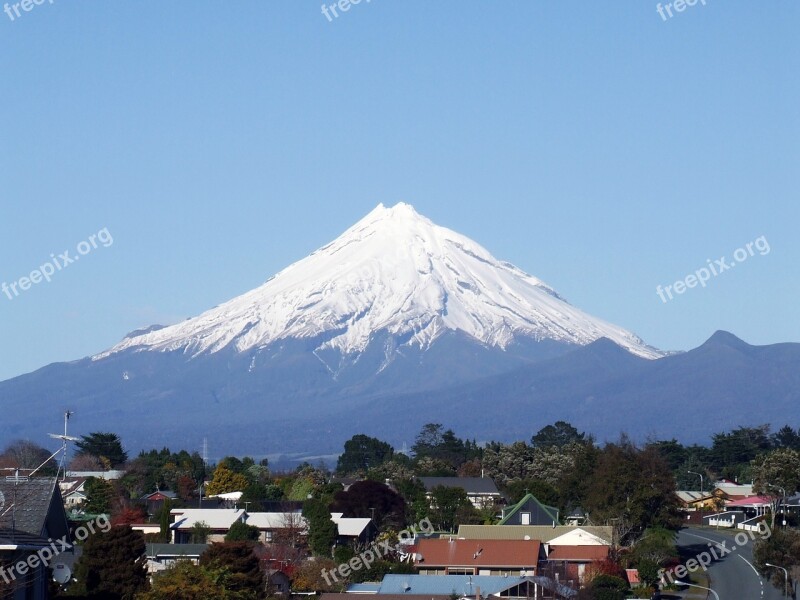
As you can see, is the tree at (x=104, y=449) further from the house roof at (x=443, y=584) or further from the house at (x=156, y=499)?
the house roof at (x=443, y=584)

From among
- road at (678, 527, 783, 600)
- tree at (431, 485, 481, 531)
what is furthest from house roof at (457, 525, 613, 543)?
tree at (431, 485, 481, 531)

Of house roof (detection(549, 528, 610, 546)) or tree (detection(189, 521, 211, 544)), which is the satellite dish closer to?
house roof (detection(549, 528, 610, 546))

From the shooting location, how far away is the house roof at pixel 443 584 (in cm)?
4544

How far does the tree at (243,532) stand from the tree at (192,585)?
23796 mm

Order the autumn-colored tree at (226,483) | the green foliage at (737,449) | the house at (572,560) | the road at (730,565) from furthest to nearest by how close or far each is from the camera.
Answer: the green foliage at (737,449)
the autumn-colored tree at (226,483)
the house at (572,560)
the road at (730,565)

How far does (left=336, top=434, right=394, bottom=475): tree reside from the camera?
129250 mm

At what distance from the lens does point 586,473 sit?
74750 millimetres

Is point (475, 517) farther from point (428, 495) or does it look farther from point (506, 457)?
point (506, 457)

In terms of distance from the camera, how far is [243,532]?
61250 millimetres

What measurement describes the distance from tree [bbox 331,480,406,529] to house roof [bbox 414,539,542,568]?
13.9 m

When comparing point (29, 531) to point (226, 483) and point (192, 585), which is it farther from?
→ point (226, 483)

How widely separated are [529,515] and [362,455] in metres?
64.0

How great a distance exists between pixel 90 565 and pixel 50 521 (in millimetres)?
12858
